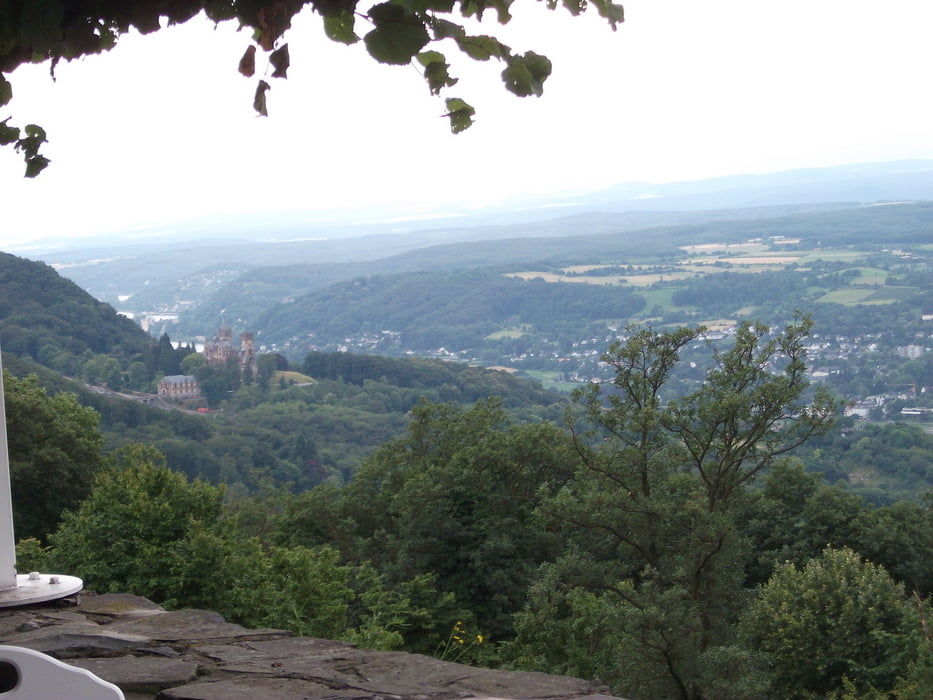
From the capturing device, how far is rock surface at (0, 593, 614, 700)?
11.0 feet

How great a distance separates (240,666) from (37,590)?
1.27m

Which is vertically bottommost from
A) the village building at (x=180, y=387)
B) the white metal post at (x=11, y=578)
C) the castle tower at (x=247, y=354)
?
the village building at (x=180, y=387)

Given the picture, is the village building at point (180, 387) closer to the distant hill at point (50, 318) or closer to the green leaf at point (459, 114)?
the distant hill at point (50, 318)

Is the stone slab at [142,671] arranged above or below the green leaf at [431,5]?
below

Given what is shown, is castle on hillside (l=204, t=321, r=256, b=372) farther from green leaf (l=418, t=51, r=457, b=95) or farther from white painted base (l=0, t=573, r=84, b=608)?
green leaf (l=418, t=51, r=457, b=95)

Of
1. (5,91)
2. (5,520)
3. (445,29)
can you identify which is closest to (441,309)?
(5,520)

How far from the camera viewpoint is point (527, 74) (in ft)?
7.04

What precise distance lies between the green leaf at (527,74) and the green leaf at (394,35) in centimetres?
20

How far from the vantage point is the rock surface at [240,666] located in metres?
3.36

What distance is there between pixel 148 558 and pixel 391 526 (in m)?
15.9

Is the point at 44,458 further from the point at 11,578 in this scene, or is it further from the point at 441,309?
the point at 441,309

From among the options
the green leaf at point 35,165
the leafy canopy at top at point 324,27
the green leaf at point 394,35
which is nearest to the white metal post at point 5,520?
the green leaf at point 35,165

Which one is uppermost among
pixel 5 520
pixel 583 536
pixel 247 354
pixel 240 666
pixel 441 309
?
pixel 5 520

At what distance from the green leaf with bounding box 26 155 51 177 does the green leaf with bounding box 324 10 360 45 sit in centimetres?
140
